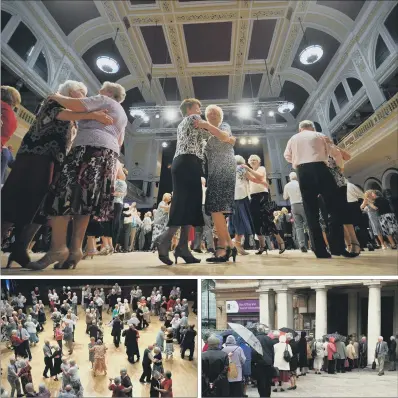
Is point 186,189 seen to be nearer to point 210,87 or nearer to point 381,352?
point 210,87

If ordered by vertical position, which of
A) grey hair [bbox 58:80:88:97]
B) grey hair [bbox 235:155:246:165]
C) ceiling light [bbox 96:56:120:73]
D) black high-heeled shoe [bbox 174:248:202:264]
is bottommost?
black high-heeled shoe [bbox 174:248:202:264]

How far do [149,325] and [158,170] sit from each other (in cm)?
150

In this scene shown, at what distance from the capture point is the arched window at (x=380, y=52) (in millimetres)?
3402

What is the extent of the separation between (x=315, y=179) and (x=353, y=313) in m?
1.32

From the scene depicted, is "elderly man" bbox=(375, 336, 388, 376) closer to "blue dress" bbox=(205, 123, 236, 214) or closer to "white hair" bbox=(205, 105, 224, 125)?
"blue dress" bbox=(205, 123, 236, 214)

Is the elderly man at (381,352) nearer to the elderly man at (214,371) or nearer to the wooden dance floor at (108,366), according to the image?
the elderly man at (214,371)

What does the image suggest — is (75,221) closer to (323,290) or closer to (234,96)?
(234,96)

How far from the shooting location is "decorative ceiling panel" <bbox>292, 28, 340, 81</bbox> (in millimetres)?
3463

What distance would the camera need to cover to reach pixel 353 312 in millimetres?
3357

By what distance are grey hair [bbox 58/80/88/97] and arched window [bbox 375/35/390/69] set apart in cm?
279

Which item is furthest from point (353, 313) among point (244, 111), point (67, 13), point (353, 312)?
point (67, 13)

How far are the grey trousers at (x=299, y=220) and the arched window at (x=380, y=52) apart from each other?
1.57 m

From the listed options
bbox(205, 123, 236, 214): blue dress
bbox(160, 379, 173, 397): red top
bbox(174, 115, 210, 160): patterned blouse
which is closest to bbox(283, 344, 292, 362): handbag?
bbox(160, 379, 173, 397): red top

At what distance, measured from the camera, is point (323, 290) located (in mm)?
3281
